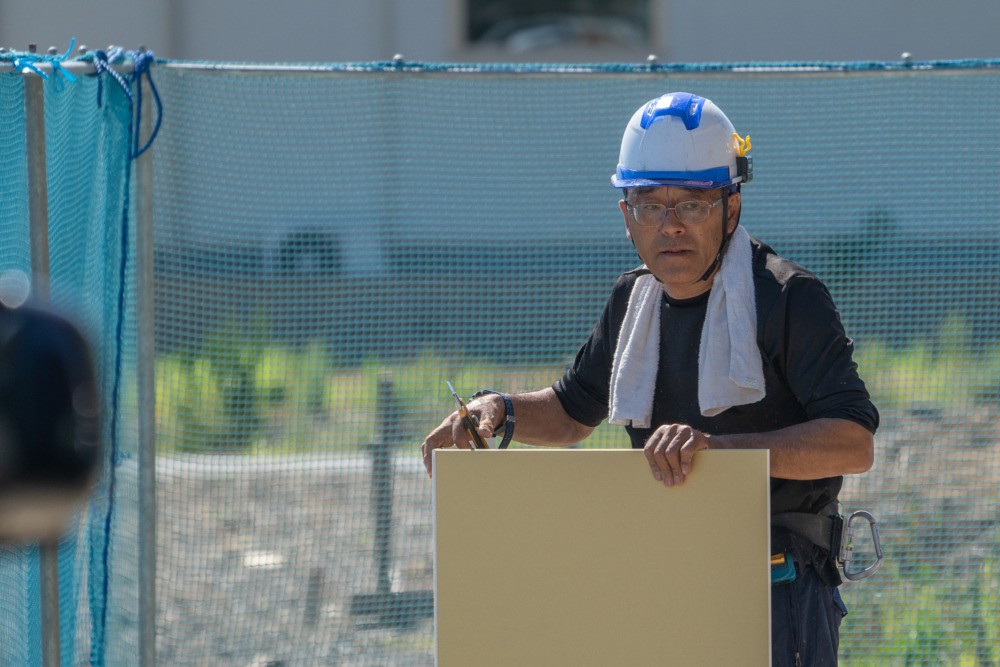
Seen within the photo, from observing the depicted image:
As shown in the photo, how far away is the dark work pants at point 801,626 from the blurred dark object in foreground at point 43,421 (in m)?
1.93

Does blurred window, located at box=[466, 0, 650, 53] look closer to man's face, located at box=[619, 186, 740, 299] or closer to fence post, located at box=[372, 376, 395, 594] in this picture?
fence post, located at box=[372, 376, 395, 594]

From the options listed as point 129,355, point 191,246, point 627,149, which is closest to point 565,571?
point 627,149

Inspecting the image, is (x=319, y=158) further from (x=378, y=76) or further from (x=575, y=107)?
(x=378, y=76)

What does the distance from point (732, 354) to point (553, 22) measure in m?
11.3

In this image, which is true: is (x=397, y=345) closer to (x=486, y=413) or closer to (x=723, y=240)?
(x=486, y=413)

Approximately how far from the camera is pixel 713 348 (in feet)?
8.83

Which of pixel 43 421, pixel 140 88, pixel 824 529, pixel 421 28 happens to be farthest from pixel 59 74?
pixel 421 28

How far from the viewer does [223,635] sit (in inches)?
213

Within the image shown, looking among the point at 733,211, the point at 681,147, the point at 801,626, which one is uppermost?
the point at 681,147

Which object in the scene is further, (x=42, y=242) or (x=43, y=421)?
(x=42, y=242)

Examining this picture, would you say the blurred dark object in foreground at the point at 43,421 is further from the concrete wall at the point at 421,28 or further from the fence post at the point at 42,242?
the concrete wall at the point at 421,28

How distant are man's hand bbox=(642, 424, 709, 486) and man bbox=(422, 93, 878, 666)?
22 centimetres

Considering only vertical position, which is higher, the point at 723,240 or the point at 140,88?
the point at 140,88

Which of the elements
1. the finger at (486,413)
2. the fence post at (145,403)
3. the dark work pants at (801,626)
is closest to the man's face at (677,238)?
the finger at (486,413)
